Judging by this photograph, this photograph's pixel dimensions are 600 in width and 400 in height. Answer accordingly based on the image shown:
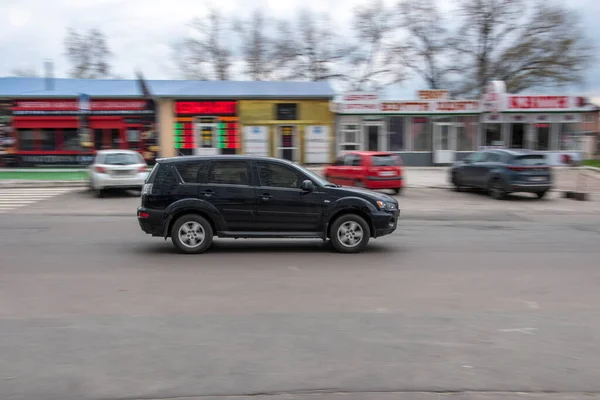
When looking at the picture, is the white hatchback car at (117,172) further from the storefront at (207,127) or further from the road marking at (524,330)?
the road marking at (524,330)

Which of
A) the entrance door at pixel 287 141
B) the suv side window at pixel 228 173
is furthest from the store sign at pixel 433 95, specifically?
the suv side window at pixel 228 173

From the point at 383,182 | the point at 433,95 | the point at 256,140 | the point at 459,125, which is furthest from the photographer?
the point at 459,125

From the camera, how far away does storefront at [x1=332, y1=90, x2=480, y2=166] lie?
2986 cm

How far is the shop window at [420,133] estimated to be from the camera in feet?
101

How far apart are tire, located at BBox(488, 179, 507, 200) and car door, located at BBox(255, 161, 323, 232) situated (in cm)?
1131

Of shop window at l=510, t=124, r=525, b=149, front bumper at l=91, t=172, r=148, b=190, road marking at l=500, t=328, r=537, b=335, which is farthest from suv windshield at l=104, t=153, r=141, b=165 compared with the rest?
shop window at l=510, t=124, r=525, b=149

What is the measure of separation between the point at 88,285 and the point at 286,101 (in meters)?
23.7

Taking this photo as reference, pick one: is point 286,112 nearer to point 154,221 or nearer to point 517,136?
point 517,136

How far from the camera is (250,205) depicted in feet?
28.7

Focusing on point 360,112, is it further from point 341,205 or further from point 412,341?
point 412,341

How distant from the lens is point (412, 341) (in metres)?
4.76

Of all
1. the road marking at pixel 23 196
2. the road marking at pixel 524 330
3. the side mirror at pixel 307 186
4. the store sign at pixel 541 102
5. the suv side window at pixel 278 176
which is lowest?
→ the road marking at pixel 524 330

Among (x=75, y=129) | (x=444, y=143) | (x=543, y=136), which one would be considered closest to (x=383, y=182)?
(x=444, y=143)

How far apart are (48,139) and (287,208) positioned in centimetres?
2379
